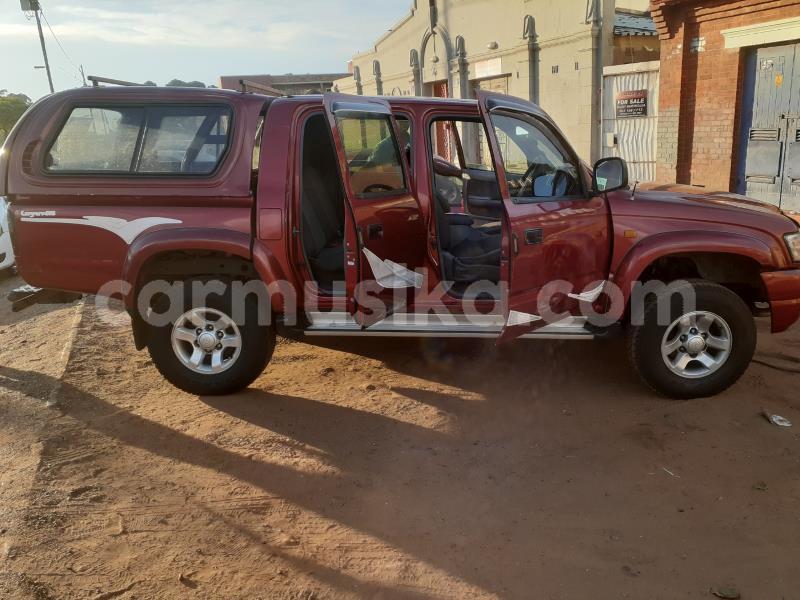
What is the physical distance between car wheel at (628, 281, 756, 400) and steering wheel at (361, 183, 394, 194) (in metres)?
1.90

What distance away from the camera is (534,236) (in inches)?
158

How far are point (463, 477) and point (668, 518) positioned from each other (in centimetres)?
103

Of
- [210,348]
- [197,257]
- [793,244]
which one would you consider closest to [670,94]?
[793,244]

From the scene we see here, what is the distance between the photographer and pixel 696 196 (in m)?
4.39

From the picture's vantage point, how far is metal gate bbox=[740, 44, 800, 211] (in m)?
9.32

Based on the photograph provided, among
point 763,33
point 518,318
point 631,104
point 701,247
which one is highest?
point 763,33

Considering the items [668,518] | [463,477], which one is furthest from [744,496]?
[463,477]

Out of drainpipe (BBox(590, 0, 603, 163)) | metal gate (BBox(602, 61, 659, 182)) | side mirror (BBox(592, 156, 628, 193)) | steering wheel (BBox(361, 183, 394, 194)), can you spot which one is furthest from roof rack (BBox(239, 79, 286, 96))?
drainpipe (BBox(590, 0, 603, 163))

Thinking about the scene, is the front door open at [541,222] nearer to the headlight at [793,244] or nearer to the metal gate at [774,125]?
the headlight at [793,244]

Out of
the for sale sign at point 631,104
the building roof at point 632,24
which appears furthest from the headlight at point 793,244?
the building roof at point 632,24

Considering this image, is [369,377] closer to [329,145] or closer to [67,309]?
[329,145]

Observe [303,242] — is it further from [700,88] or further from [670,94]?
[670,94]

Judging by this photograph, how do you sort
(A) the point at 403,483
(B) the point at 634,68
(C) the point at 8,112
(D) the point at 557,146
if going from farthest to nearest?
(C) the point at 8,112 < (B) the point at 634,68 < (D) the point at 557,146 < (A) the point at 403,483

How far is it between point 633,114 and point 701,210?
935 centimetres
